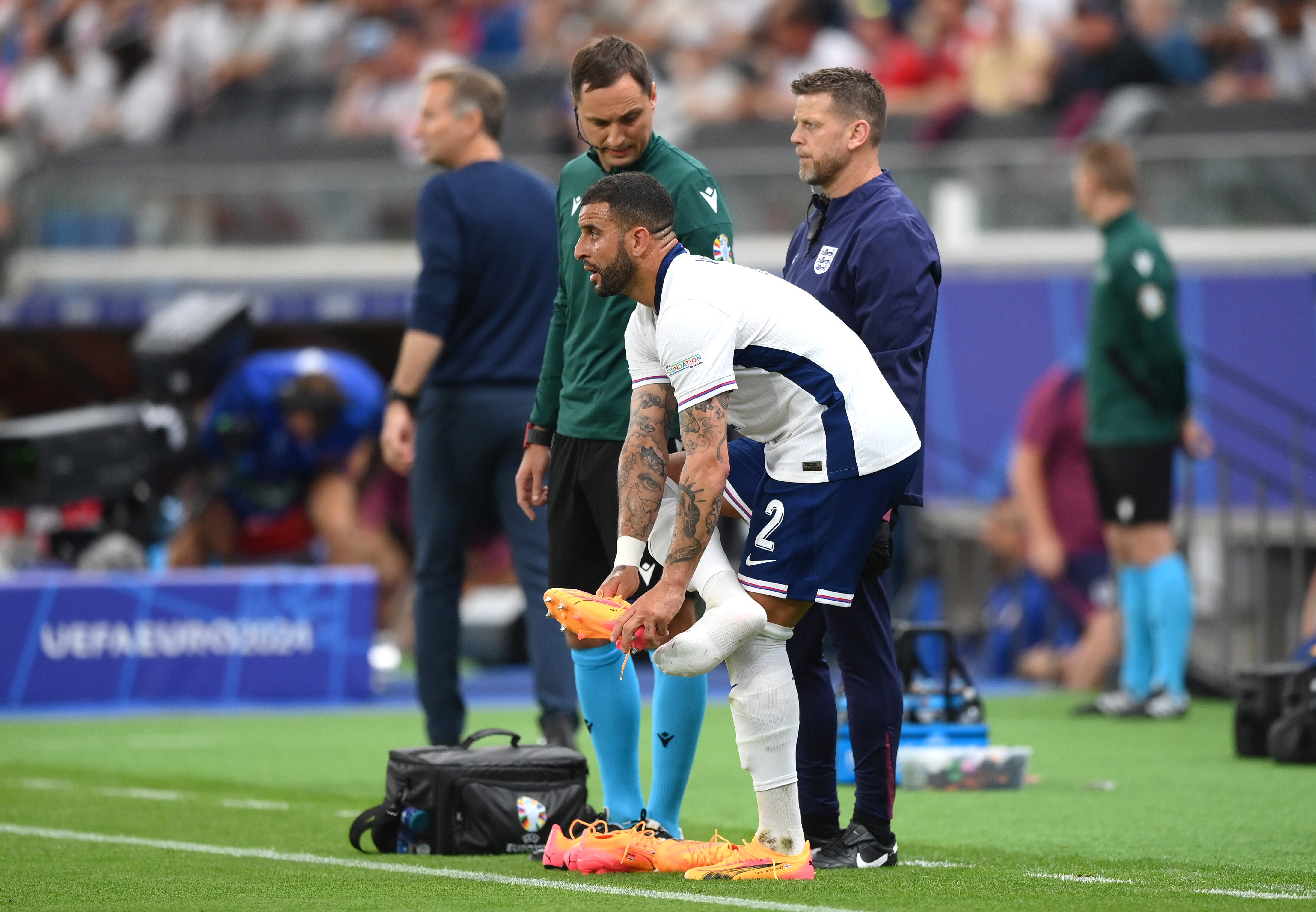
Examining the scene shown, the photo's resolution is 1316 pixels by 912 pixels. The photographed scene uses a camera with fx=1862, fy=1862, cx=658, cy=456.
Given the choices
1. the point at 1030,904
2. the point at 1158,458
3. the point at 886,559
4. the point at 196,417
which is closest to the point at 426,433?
the point at 886,559

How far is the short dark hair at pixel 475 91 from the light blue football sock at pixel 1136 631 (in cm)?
386

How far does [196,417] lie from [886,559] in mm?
6960

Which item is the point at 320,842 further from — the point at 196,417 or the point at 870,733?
the point at 196,417

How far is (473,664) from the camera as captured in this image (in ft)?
40.5

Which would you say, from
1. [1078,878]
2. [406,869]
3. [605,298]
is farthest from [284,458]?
[1078,878]

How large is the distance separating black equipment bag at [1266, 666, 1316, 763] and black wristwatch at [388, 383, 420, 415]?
3342mm

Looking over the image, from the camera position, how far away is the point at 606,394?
496cm

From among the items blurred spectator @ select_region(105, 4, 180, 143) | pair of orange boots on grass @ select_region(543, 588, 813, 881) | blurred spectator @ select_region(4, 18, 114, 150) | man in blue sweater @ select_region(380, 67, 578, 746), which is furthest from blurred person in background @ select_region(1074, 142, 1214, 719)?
blurred spectator @ select_region(4, 18, 114, 150)

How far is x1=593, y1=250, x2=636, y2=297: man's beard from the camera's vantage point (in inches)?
171

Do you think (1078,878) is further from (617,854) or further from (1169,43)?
(1169,43)

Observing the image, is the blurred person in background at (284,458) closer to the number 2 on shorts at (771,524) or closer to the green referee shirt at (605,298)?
the green referee shirt at (605,298)

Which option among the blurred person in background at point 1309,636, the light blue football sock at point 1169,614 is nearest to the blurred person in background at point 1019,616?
the blurred person in background at point 1309,636

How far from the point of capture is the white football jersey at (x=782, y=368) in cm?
419

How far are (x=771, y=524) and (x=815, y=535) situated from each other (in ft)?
0.37
